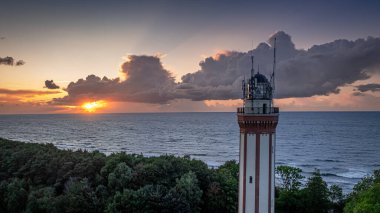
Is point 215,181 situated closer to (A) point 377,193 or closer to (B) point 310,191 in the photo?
(B) point 310,191

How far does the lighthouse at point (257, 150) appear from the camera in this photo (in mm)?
22000

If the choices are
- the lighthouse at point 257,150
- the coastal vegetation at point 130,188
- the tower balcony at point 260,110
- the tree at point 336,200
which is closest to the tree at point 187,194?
the coastal vegetation at point 130,188

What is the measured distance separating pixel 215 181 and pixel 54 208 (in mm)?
18594

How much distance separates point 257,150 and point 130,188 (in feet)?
70.1

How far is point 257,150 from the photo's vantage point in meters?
22.1

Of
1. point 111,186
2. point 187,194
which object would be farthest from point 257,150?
point 111,186

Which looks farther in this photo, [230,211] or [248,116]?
[230,211]

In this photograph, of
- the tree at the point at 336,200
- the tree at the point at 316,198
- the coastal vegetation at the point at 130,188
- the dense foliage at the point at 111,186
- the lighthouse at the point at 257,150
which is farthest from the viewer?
the tree at the point at 336,200

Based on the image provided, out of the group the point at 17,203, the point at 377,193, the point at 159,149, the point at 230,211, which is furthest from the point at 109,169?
the point at 159,149

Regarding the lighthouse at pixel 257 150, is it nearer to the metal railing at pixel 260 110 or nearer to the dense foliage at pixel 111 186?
the metal railing at pixel 260 110

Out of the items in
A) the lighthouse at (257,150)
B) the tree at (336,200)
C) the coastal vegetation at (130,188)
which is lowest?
the tree at (336,200)

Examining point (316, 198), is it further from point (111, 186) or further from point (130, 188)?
point (111, 186)

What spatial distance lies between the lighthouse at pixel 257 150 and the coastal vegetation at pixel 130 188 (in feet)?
42.4

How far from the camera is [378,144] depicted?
137625mm
